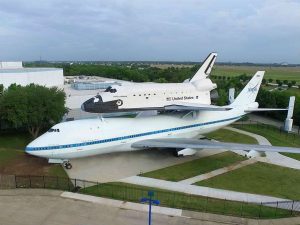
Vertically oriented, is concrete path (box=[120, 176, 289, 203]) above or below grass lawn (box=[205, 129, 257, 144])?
below

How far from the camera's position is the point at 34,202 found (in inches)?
904

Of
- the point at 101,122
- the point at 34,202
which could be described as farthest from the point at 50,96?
the point at 34,202

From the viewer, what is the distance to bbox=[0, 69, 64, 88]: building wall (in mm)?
69125

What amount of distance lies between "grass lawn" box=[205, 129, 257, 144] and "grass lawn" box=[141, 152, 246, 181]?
21.7ft

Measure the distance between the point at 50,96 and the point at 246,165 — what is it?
2451 centimetres

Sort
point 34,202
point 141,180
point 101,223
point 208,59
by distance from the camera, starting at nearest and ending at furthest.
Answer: point 101,223 < point 34,202 < point 141,180 < point 208,59

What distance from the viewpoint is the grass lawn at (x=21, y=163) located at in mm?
29469

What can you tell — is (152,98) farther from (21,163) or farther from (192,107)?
(21,163)

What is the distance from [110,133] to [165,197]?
940 centimetres

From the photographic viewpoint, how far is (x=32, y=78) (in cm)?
7494

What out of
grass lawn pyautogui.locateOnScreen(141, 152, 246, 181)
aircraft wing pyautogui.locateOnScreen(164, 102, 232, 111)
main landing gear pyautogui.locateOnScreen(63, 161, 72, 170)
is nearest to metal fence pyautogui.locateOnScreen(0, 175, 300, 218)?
main landing gear pyautogui.locateOnScreen(63, 161, 72, 170)

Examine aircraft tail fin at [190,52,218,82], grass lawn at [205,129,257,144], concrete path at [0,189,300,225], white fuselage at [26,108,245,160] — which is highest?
aircraft tail fin at [190,52,218,82]

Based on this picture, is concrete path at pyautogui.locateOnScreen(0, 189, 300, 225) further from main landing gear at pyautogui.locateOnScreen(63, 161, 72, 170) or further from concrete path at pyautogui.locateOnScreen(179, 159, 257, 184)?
concrete path at pyautogui.locateOnScreen(179, 159, 257, 184)

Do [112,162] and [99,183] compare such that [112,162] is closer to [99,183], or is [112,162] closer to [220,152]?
[99,183]
